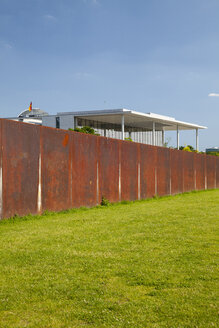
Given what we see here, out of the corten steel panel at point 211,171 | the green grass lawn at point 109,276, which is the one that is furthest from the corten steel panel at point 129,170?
the corten steel panel at point 211,171

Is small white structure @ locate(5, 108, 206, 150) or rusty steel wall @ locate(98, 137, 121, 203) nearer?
rusty steel wall @ locate(98, 137, 121, 203)

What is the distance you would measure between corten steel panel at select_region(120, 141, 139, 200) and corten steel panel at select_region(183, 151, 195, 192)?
6.21 metres

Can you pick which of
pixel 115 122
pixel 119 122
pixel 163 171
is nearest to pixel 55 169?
pixel 163 171

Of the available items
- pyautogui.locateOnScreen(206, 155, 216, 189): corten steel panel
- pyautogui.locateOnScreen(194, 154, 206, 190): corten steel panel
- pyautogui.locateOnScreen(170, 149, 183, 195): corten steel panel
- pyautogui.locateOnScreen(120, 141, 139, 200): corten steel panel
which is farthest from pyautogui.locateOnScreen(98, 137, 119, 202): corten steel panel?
pyautogui.locateOnScreen(206, 155, 216, 189): corten steel panel

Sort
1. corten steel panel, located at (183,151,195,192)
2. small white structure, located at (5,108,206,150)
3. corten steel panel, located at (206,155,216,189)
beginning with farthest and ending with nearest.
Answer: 1. small white structure, located at (5,108,206,150)
2. corten steel panel, located at (206,155,216,189)
3. corten steel panel, located at (183,151,195,192)

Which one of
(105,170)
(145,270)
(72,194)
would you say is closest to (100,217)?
(72,194)

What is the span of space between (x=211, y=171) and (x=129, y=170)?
494 inches

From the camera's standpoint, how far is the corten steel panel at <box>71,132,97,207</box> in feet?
34.2

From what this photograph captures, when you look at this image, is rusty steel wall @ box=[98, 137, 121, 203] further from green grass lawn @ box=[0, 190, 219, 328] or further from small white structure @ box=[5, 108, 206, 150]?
small white structure @ box=[5, 108, 206, 150]

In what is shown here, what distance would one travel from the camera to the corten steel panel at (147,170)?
1445 centimetres

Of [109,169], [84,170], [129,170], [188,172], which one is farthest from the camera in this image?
Answer: [188,172]

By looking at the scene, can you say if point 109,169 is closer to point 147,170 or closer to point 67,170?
point 67,170

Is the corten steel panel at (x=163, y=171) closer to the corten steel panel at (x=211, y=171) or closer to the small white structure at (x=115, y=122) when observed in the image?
the corten steel panel at (x=211, y=171)

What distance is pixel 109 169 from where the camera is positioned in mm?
12078
